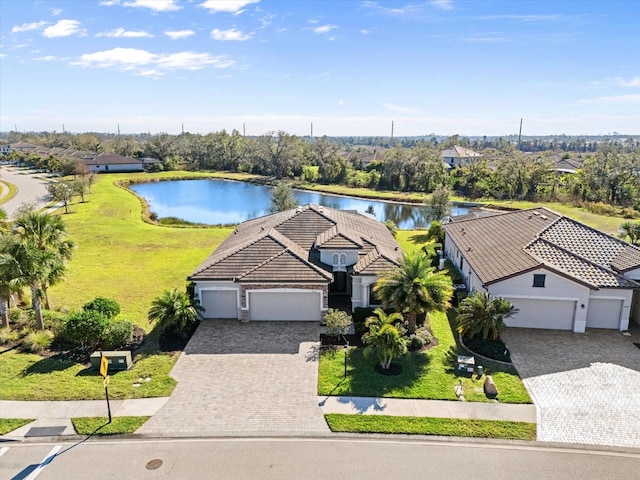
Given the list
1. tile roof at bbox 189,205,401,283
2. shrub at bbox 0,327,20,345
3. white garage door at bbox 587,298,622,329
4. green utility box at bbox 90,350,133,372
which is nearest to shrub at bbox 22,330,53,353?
shrub at bbox 0,327,20,345

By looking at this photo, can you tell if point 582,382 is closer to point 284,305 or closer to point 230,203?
point 284,305

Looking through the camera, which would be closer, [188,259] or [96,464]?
[96,464]

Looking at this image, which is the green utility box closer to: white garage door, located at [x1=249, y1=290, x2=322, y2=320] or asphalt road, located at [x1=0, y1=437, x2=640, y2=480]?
asphalt road, located at [x1=0, y1=437, x2=640, y2=480]

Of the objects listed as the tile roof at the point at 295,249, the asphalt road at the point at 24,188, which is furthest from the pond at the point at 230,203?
the tile roof at the point at 295,249

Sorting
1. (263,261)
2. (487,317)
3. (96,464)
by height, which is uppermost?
(263,261)

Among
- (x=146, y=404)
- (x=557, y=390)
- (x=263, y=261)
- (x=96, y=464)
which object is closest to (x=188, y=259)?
(x=263, y=261)

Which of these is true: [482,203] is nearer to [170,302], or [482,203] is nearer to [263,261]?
[263,261]

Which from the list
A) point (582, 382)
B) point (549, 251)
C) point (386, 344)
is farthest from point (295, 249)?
point (582, 382)
